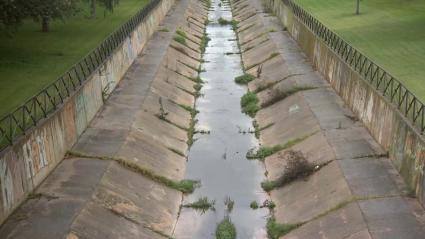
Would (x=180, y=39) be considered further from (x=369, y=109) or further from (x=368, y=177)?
(x=368, y=177)

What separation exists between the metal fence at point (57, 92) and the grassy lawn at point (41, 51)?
130cm

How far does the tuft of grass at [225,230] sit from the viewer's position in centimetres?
1727

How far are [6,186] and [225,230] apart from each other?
6.39 metres

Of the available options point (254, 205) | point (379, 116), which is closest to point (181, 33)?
point (379, 116)

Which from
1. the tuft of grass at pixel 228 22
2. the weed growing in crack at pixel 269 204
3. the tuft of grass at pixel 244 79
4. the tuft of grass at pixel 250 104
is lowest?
the tuft of grass at pixel 228 22

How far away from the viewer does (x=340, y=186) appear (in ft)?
57.9

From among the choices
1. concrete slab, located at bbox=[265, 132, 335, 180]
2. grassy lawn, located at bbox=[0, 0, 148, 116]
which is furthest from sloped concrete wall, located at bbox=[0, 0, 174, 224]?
concrete slab, located at bbox=[265, 132, 335, 180]

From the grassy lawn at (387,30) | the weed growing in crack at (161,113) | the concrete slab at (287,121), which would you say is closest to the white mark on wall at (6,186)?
the weed growing in crack at (161,113)

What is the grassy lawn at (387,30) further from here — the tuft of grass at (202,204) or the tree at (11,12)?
the tree at (11,12)

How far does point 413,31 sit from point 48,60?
74.0 feet

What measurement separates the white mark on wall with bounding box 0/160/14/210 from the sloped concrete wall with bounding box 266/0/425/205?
36.1 ft

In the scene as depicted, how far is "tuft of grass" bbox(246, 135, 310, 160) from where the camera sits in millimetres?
22694

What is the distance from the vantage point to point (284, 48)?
38312 mm

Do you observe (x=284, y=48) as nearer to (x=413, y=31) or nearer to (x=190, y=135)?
(x=413, y=31)
